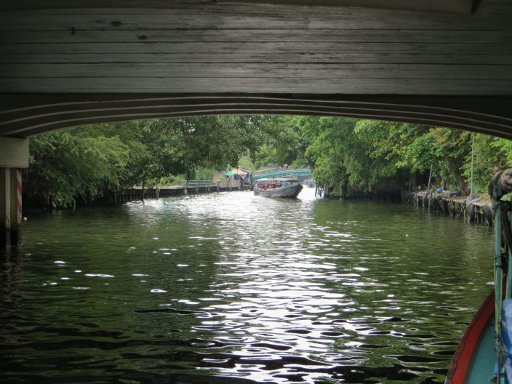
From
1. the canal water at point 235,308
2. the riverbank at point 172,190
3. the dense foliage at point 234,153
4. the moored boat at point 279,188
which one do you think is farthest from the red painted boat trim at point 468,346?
the moored boat at point 279,188

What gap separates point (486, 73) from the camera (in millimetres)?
12094

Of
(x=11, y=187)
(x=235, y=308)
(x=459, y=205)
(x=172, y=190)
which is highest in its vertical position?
(x=11, y=187)

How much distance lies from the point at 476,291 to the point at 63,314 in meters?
6.98

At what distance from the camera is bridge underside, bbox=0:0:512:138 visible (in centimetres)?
870

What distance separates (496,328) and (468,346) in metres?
0.58

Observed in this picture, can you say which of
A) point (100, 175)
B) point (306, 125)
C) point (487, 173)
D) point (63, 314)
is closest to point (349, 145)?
point (306, 125)

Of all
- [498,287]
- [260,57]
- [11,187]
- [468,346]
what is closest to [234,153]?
[11,187]

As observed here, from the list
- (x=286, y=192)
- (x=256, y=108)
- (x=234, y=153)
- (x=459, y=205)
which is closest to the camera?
(x=256, y=108)

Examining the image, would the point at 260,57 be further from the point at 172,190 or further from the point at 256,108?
the point at 172,190

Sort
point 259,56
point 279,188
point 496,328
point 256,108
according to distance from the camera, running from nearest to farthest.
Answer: point 496,328 → point 259,56 → point 256,108 → point 279,188

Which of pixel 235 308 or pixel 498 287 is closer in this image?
pixel 498 287

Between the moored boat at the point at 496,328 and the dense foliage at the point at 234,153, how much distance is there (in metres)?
23.6

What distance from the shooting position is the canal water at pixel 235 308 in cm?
851

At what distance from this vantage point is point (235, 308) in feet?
39.5
